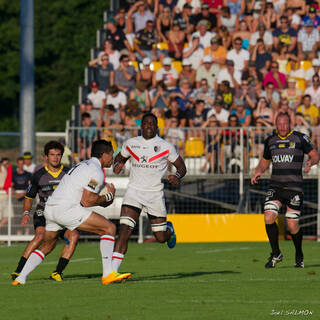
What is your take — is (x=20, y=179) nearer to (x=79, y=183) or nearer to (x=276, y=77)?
(x=276, y=77)

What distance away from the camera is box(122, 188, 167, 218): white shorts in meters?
13.2

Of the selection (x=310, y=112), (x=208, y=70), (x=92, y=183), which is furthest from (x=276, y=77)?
(x=92, y=183)

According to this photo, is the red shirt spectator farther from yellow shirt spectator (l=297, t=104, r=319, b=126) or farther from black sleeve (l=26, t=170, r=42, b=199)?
black sleeve (l=26, t=170, r=42, b=199)

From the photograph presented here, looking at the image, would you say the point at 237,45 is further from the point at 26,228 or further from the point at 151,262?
the point at 151,262

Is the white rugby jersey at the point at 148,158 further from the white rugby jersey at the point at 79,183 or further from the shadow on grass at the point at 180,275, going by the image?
the white rugby jersey at the point at 79,183

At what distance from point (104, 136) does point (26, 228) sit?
9.20 feet

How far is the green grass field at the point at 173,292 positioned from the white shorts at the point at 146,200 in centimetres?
91

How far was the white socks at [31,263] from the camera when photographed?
1223cm

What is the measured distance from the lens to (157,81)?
26.5 meters

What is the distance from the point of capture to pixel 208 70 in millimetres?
26484

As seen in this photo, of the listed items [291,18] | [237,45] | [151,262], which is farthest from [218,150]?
[151,262]

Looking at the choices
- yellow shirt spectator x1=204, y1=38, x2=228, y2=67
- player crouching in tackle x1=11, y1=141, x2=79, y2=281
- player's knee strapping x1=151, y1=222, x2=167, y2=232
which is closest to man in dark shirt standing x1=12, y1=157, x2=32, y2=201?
yellow shirt spectator x1=204, y1=38, x2=228, y2=67

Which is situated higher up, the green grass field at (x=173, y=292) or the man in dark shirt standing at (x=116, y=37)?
the man in dark shirt standing at (x=116, y=37)

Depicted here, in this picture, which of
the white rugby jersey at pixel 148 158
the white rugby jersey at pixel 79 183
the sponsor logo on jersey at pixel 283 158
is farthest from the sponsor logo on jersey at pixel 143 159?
the sponsor logo on jersey at pixel 283 158
